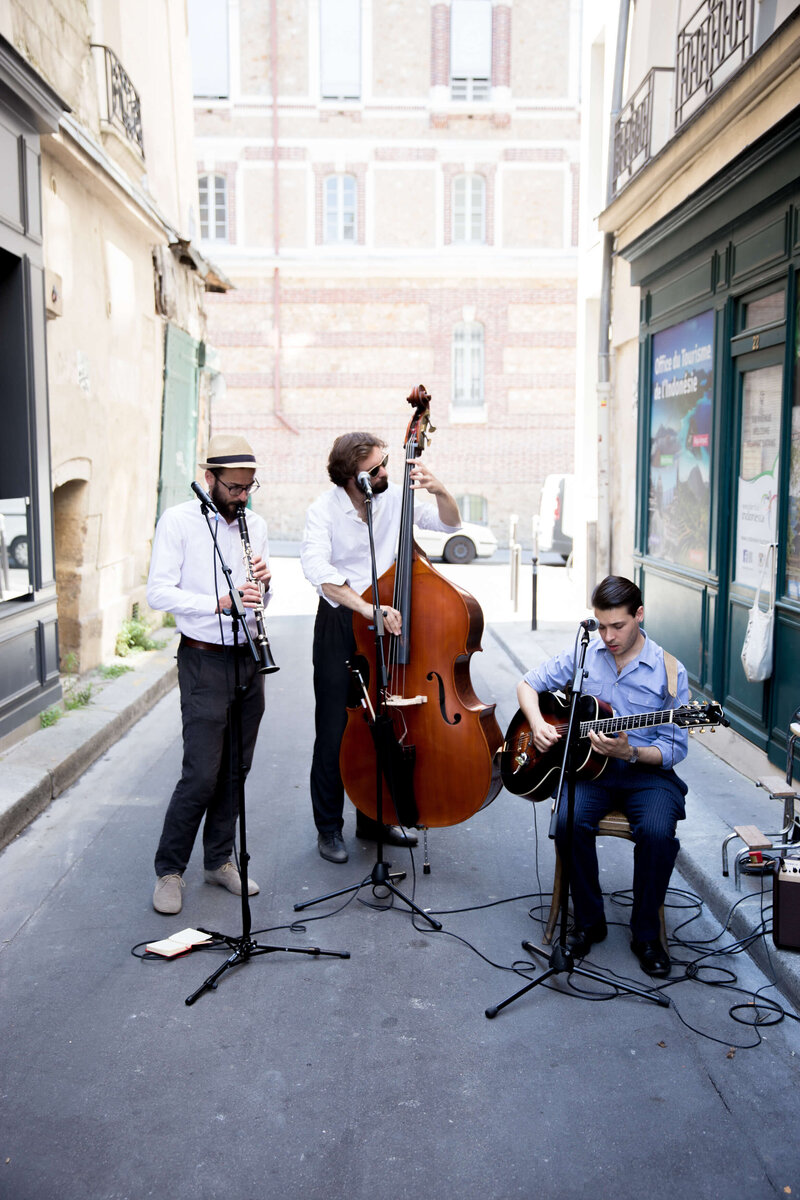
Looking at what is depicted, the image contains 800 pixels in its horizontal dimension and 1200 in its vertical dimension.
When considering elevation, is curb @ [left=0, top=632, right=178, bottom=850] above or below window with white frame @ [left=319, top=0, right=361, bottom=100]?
below

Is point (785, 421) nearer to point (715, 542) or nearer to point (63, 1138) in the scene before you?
point (715, 542)

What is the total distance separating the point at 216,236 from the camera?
26734 millimetres

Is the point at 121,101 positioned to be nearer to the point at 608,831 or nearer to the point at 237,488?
the point at 237,488

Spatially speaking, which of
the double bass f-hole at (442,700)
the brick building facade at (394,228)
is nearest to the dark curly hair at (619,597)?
the double bass f-hole at (442,700)

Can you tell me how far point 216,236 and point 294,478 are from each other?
653 centimetres

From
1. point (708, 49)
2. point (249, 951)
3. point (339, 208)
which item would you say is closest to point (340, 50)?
point (339, 208)

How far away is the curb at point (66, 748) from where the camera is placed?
5629 millimetres

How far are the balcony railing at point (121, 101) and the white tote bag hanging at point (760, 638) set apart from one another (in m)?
6.99

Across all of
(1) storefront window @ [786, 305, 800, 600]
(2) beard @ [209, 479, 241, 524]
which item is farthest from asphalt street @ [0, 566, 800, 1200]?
(1) storefront window @ [786, 305, 800, 600]

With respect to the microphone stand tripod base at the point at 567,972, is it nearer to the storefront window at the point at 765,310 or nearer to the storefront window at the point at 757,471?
the storefront window at the point at 757,471

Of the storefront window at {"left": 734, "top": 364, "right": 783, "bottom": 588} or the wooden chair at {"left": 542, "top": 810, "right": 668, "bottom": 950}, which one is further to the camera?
the storefront window at {"left": 734, "top": 364, "right": 783, "bottom": 588}

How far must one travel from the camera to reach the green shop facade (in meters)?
6.15

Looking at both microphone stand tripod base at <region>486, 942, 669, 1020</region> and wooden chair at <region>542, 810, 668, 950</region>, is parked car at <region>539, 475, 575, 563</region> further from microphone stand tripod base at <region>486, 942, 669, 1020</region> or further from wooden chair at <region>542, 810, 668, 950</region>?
microphone stand tripod base at <region>486, 942, 669, 1020</region>

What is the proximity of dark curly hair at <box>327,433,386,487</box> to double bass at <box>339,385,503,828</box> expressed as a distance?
21cm
